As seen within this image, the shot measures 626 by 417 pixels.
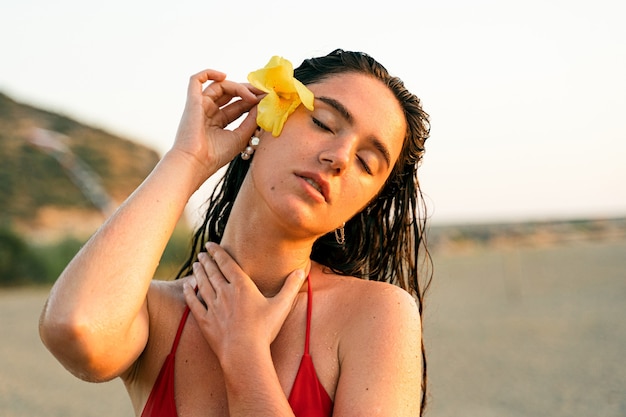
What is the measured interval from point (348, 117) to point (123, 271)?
1.02 metres

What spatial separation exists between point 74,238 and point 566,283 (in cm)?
1501

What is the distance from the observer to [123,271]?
102 inches

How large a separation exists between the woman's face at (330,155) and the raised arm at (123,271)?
278 mm

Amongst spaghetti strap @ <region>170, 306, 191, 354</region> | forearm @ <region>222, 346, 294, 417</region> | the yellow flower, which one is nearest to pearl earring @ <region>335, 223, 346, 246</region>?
the yellow flower

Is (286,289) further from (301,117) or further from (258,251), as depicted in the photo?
(301,117)

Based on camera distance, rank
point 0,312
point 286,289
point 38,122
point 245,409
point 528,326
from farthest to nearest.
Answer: point 38,122 < point 0,312 < point 528,326 < point 286,289 < point 245,409

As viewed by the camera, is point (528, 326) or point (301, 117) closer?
point (301, 117)

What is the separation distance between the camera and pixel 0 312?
61.7 feet

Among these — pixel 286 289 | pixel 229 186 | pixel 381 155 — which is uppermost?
pixel 381 155

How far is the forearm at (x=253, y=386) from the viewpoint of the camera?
262 centimetres

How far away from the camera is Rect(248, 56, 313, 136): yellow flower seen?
305cm

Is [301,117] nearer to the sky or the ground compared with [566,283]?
nearer to the sky

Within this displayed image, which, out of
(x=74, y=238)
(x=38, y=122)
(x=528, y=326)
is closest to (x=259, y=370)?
(x=528, y=326)

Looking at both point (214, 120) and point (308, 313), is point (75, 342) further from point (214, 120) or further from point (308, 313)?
point (214, 120)
